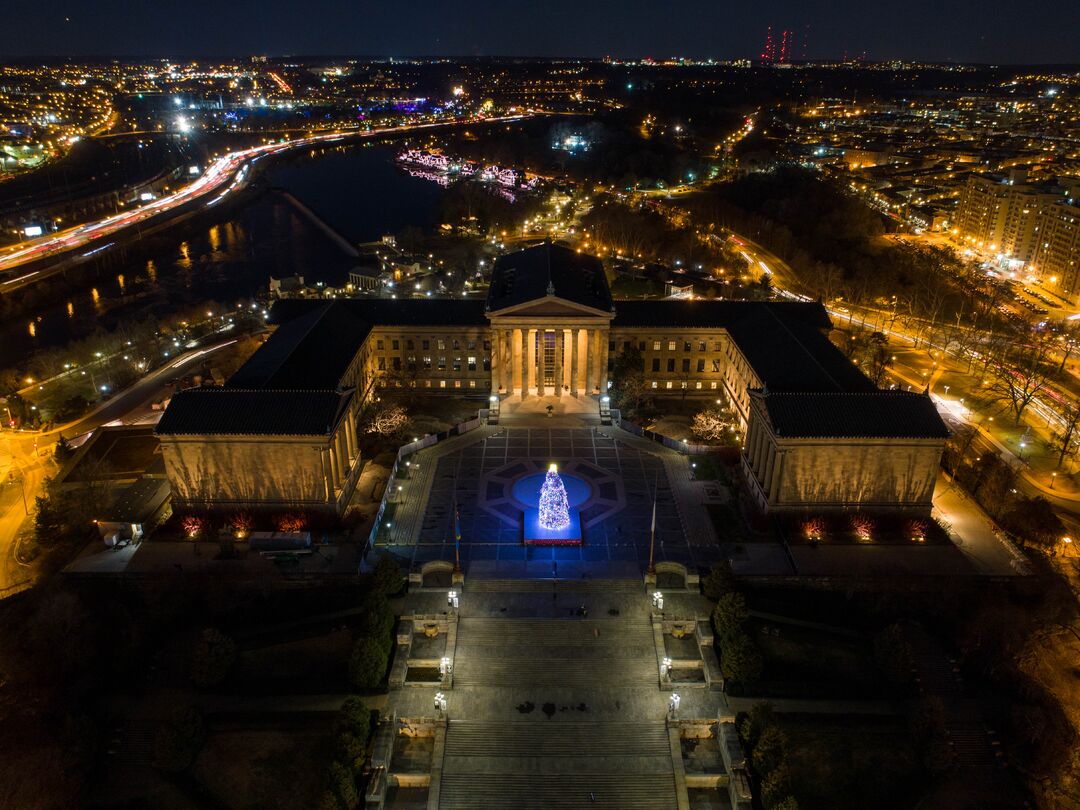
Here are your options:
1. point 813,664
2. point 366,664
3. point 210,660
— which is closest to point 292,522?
point 210,660

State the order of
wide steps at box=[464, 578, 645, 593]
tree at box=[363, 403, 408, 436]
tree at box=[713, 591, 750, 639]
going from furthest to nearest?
tree at box=[363, 403, 408, 436], wide steps at box=[464, 578, 645, 593], tree at box=[713, 591, 750, 639]

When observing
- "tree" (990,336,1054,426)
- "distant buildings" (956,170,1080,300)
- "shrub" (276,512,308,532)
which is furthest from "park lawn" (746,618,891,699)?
"distant buildings" (956,170,1080,300)

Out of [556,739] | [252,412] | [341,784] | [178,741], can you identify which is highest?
[252,412]

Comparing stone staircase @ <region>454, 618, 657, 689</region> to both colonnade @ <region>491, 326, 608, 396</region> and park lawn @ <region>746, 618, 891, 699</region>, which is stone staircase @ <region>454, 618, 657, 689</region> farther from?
colonnade @ <region>491, 326, 608, 396</region>

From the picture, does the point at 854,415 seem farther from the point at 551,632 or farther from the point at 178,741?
the point at 178,741

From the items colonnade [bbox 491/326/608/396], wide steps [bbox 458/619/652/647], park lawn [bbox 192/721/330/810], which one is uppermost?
colonnade [bbox 491/326/608/396]

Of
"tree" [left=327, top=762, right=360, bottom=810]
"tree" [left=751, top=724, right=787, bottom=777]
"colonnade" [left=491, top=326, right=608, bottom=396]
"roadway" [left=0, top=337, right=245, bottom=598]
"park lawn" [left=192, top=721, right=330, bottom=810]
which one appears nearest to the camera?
"tree" [left=327, top=762, right=360, bottom=810]

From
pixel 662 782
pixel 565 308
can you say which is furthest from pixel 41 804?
pixel 565 308
